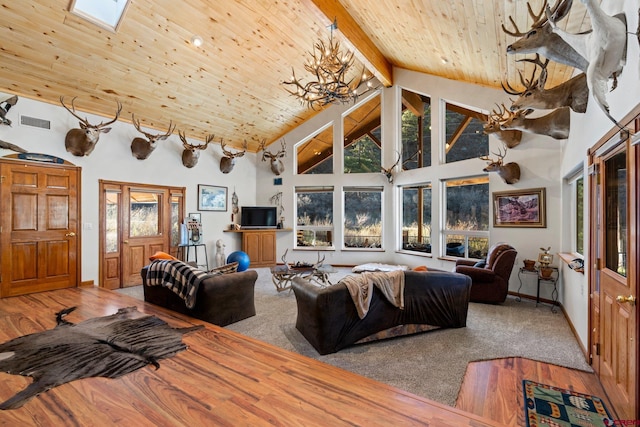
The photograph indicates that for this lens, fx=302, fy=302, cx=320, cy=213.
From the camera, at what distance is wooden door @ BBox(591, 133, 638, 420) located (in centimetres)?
189

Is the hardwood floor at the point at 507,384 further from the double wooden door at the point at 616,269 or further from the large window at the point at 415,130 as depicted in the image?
the large window at the point at 415,130

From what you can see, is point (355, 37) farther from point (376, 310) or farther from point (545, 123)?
point (376, 310)

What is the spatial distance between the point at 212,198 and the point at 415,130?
5.42 metres

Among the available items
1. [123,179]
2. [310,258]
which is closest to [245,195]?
[310,258]

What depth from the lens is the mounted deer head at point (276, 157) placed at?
8391 mm

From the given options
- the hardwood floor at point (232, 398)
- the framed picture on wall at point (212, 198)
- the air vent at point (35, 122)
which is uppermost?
the air vent at point (35, 122)

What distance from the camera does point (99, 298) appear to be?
15.6 ft

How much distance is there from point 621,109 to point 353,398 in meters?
2.78

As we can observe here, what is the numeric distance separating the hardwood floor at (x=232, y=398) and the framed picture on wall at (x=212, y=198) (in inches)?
200

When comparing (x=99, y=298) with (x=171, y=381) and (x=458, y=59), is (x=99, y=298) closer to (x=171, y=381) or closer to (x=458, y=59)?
(x=171, y=381)

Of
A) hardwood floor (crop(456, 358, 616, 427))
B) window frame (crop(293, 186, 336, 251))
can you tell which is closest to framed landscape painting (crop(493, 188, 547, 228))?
hardwood floor (crop(456, 358, 616, 427))

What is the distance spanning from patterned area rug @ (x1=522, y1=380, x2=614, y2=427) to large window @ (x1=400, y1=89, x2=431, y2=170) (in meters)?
5.42

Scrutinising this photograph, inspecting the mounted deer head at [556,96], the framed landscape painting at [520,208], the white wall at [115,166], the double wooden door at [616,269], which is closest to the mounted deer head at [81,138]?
the white wall at [115,166]

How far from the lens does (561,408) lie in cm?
227
